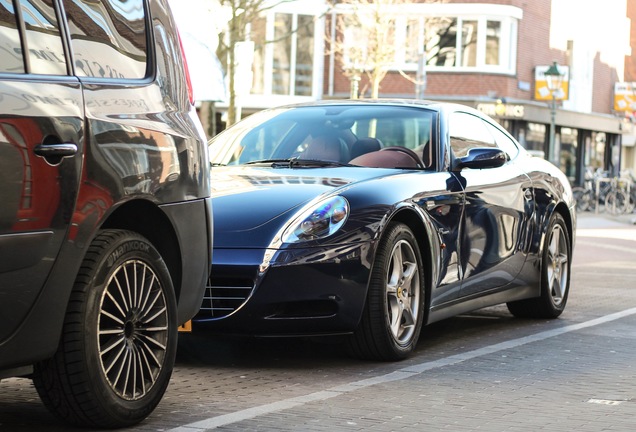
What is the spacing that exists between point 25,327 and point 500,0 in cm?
3976

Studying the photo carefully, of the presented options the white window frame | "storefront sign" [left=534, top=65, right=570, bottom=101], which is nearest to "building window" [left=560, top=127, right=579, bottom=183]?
"storefront sign" [left=534, top=65, right=570, bottom=101]

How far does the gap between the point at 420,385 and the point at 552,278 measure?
10.8 feet

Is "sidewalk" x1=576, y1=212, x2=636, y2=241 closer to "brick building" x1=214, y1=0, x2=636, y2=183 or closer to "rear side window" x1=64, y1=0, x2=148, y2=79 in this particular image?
"brick building" x1=214, y1=0, x2=636, y2=183

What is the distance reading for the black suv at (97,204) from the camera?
14.6ft

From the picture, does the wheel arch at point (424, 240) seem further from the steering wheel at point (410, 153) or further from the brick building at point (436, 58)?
the brick building at point (436, 58)

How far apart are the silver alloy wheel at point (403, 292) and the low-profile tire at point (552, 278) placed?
7.32 feet

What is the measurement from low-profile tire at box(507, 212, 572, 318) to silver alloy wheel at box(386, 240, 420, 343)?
7.32ft

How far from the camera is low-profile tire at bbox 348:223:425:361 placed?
22.7ft

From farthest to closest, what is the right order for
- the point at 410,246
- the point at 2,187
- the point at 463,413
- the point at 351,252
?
the point at 410,246
the point at 351,252
the point at 463,413
the point at 2,187

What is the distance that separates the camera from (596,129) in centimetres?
5181

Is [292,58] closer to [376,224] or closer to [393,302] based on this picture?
[393,302]

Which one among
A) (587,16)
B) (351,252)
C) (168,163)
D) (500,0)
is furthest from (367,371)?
(587,16)

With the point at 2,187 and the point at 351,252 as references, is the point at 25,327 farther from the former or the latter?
the point at 351,252

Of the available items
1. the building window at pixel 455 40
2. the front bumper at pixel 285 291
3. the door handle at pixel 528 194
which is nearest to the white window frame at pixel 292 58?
the building window at pixel 455 40
